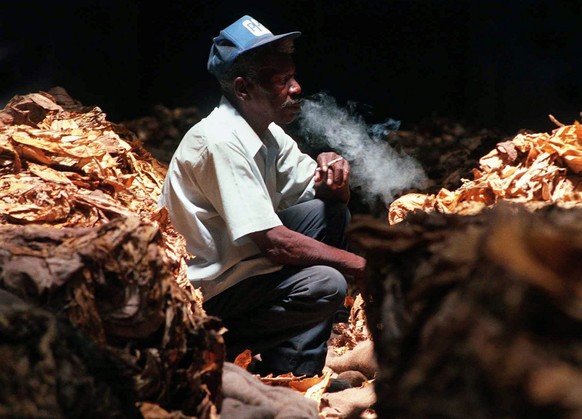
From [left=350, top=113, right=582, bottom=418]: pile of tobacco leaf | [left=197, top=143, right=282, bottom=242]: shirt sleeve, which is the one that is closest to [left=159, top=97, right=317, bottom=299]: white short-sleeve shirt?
[left=197, top=143, right=282, bottom=242]: shirt sleeve

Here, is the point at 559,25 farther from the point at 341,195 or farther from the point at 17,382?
the point at 17,382

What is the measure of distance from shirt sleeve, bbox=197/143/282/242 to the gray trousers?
13.4 inches

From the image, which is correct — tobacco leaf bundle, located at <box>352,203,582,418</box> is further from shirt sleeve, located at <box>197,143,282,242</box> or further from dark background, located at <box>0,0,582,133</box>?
dark background, located at <box>0,0,582,133</box>

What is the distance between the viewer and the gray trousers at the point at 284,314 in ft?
13.8

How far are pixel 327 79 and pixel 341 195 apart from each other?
2.05 m

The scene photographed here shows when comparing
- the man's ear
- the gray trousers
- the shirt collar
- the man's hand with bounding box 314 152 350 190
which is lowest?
the gray trousers

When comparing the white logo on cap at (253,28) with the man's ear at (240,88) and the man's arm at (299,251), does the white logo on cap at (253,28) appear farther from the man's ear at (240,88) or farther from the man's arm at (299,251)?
the man's arm at (299,251)

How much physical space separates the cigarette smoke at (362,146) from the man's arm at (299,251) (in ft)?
6.52

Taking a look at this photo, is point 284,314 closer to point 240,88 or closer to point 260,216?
point 260,216

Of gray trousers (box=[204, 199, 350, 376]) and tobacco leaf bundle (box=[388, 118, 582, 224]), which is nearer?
gray trousers (box=[204, 199, 350, 376])

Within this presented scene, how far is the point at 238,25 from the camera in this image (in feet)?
14.9

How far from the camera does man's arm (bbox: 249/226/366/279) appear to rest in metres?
4.03

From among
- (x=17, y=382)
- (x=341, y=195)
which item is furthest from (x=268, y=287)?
(x=17, y=382)

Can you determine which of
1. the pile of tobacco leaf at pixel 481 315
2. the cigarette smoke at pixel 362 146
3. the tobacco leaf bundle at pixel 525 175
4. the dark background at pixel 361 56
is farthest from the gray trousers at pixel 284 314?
the dark background at pixel 361 56
